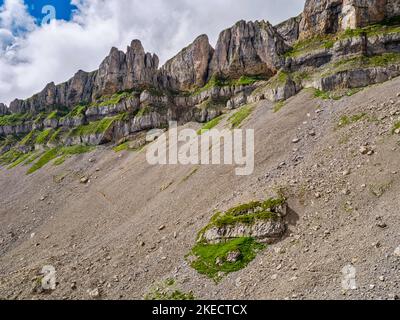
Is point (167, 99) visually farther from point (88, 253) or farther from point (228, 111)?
point (88, 253)

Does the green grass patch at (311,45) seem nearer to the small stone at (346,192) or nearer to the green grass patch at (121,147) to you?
the green grass patch at (121,147)

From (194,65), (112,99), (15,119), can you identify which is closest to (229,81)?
(194,65)

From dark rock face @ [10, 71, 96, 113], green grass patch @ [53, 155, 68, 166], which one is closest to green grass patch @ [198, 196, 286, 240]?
green grass patch @ [53, 155, 68, 166]

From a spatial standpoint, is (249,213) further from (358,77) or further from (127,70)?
(127,70)

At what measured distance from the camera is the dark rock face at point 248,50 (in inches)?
4402

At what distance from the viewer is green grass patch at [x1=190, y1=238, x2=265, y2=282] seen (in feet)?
85.2

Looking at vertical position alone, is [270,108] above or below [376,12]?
below

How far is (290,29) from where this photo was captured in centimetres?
13050

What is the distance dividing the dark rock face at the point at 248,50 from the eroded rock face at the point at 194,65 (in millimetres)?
8182

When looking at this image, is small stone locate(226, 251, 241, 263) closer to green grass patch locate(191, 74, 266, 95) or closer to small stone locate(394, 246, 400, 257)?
small stone locate(394, 246, 400, 257)

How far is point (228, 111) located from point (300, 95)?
34.6m

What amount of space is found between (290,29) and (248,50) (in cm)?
2649
